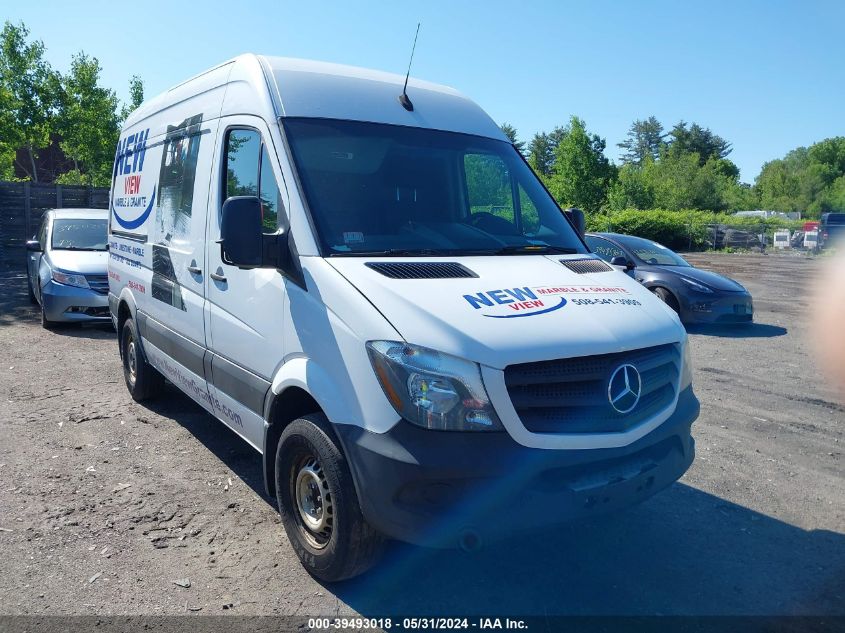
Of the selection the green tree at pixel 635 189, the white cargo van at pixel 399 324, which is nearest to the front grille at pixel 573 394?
the white cargo van at pixel 399 324

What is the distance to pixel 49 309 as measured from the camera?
33.6 ft

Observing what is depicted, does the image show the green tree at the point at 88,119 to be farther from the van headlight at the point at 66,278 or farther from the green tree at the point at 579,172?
the green tree at the point at 579,172

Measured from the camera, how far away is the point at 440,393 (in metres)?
2.93

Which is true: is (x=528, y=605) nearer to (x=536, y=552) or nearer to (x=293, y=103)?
(x=536, y=552)

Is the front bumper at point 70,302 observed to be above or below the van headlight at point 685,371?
below

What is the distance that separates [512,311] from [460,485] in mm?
837

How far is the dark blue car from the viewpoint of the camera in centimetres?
1141

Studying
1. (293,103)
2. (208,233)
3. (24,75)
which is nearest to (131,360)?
(208,233)

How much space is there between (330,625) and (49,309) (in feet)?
28.7

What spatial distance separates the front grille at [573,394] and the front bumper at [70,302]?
8795 millimetres

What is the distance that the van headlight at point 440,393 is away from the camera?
293 centimetres

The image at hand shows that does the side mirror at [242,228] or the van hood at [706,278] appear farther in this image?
the van hood at [706,278]

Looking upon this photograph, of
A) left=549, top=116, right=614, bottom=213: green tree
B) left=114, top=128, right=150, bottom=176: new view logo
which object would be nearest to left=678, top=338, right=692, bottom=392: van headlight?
left=114, top=128, right=150, bottom=176: new view logo

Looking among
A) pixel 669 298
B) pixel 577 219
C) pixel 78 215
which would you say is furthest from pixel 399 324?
pixel 78 215
